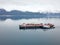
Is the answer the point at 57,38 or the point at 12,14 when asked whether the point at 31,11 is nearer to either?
the point at 12,14

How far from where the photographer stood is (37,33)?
249 centimetres

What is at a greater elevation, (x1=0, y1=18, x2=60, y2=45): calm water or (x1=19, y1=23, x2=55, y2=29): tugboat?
(x1=19, y1=23, x2=55, y2=29): tugboat

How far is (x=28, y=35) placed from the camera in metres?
2.37

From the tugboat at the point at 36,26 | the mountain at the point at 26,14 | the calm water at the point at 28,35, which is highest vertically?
the mountain at the point at 26,14

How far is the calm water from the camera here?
7.37 feet

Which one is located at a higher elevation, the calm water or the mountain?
the mountain

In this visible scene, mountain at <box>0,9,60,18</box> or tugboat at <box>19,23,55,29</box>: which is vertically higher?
mountain at <box>0,9,60,18</box>

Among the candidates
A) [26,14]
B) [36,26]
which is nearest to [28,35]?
[36,26]

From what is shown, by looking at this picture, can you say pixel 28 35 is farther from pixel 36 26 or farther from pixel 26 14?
pixel 26 14

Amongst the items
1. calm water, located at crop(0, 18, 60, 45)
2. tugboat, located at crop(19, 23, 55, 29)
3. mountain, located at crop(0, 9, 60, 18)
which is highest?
mountain, located at crop(0, 9, 60, 18)

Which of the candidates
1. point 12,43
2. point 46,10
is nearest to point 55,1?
point 46,10

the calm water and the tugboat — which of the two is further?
the tugboat

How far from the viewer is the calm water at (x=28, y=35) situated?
7.37 feet

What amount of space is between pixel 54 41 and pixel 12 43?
0.63 meters
